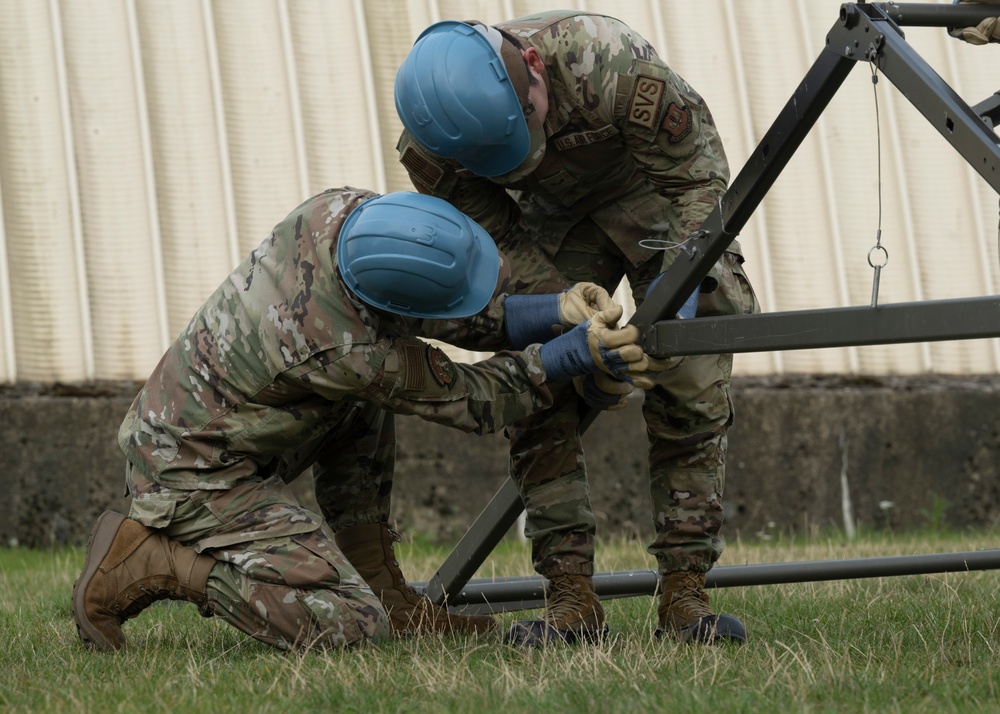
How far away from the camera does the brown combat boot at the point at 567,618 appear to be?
11.5ft

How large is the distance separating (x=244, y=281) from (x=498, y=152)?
2.63 feet

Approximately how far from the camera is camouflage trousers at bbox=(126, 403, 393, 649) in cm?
335

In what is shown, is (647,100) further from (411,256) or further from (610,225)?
(411,256)

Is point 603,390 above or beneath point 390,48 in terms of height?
beneath

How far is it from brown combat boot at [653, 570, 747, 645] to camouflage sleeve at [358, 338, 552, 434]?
67 centimetres

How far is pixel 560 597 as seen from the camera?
372cm

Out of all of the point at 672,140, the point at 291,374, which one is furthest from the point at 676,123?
the point at 291,374

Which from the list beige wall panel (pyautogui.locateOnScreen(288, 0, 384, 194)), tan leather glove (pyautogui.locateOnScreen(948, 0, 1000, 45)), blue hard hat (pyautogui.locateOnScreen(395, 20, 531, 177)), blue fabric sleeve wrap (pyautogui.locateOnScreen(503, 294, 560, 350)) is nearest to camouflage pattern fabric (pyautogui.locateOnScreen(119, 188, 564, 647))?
blue fabric sleeve wrap (pyautogui.locateOnScreen(503, 294, 560, 350))

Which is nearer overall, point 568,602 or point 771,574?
point 568,602

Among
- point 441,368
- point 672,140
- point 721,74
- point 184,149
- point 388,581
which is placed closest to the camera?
point 441,368

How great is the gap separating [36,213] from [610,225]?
3979 millimetres

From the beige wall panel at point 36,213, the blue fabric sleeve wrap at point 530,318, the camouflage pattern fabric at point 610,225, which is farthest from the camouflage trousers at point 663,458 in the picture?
the beige wall panel at point 36,213

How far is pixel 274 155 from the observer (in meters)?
6.91

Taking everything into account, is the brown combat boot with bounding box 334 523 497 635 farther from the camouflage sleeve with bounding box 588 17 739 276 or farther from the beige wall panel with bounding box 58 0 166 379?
the beige wall panel with bounding box 58 0 166 379
